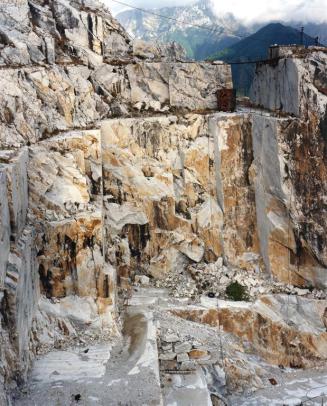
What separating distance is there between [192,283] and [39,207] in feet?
28.6

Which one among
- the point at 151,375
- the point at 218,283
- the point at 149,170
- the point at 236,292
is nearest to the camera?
the point at 151,375

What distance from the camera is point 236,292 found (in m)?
22.1

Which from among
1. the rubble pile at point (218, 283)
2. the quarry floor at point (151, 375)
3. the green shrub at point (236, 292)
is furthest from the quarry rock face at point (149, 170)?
the quarry floor at point (151, 375)

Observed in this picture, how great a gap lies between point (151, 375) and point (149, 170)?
10907 mm

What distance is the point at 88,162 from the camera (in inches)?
793

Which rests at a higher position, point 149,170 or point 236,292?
point 149,170

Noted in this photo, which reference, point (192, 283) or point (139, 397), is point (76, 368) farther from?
point (192, 283)

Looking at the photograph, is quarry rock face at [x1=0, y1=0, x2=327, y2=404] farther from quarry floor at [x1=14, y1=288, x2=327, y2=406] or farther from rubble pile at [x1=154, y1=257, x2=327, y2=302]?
quarry floor at [x1=14, y1=288, x2=327, y2=406]

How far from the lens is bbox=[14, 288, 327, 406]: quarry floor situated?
1431 centimetres

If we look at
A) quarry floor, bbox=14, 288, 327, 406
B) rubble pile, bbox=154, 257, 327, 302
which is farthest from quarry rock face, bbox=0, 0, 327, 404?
quarry floor, bbox=14, 288, 327, 406

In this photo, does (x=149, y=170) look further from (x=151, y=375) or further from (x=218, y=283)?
(x=151, y=375)

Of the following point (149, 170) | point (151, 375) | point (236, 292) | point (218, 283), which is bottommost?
point (151, 375)

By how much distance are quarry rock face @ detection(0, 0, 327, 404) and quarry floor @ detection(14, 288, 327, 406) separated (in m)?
1.03

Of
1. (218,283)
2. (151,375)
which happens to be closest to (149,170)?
(218,283)
